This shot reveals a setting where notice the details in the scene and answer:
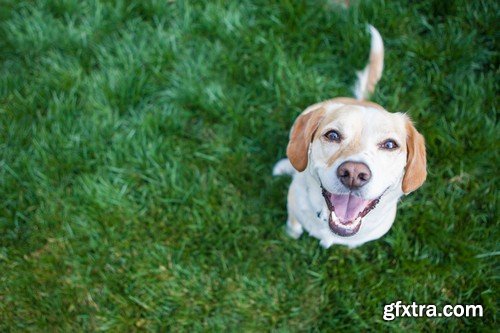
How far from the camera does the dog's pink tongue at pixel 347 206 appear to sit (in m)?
2.31

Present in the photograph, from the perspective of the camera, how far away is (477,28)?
350cm

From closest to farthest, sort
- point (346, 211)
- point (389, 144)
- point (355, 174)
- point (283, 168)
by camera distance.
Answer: point (355, 174), point (389, 144), point (346, 211), point (283, 168)

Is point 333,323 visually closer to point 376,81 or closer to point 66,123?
point 376,81

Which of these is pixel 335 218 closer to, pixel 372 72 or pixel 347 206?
pixel 347 206

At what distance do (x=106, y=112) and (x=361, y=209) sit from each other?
1.94 metres

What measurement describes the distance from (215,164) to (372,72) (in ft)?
3.96

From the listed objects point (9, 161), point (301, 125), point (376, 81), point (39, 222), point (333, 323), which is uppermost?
point (301, 125)

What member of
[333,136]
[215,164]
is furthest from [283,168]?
[333,136]

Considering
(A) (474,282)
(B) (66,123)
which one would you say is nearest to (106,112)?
(B) (66,123)

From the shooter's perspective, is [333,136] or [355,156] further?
[333,136]

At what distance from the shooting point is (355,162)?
2.07 metres

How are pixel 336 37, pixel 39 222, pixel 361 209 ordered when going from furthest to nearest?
pixel 336 37 → pixel 39 222 → pixel 361 209

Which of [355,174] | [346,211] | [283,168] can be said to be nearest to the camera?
[355,174]

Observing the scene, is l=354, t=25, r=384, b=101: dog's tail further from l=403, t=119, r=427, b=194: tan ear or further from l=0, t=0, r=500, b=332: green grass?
l=403, t=119, r=427, b=194: tan ear
